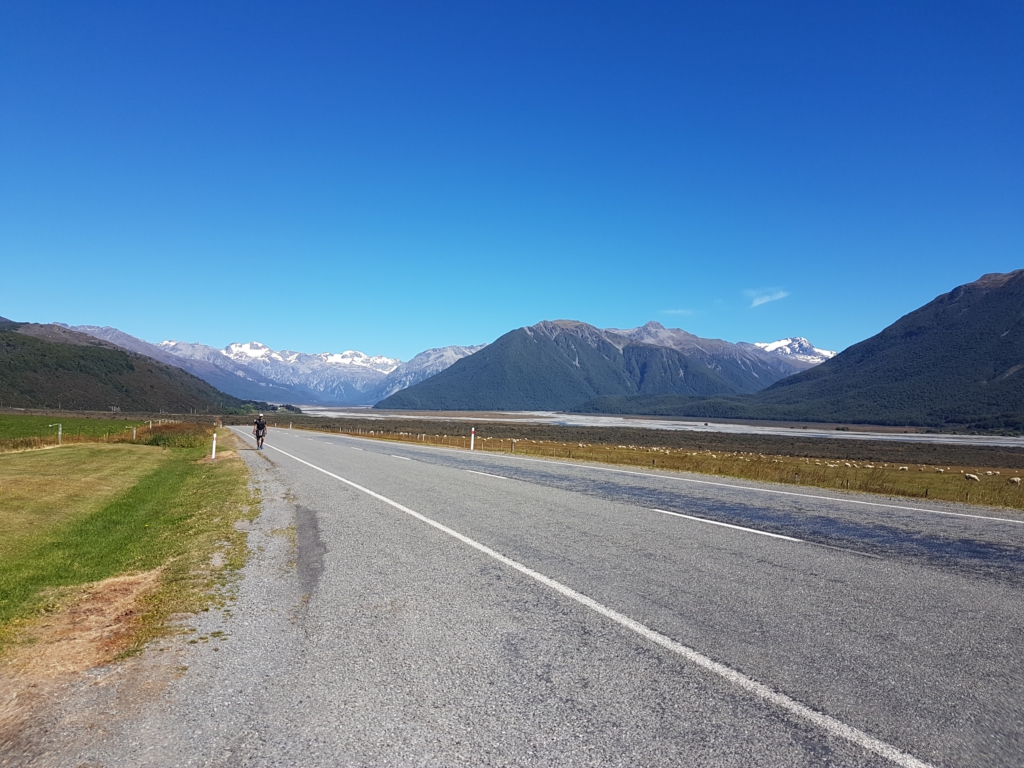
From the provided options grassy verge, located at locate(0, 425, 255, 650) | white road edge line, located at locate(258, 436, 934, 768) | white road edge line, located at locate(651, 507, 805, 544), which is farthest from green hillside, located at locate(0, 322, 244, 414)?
white road edge line, located at locate(258, 436, 934, 768)

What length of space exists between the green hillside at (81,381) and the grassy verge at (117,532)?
111071 millimetres

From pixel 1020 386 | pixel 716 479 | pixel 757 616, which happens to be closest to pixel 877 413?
pixel 1020 386

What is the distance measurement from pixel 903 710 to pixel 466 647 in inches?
121

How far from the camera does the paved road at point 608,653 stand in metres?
3.69

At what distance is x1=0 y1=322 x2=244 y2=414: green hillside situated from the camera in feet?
389

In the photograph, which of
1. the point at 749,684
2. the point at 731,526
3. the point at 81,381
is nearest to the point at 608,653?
the point at 749,684

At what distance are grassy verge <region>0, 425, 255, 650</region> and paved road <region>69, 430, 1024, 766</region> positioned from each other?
1.97 ft

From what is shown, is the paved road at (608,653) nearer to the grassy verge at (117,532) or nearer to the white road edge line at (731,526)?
the white road edge line at (731,526)

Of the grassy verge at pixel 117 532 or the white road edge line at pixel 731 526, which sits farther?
the white road edge line at pixel 731 526

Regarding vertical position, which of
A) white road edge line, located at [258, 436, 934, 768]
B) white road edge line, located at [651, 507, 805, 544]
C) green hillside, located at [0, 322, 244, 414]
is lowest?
white road edge line, located at [258, 436, 934, 768]

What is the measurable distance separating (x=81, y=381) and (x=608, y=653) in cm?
15783

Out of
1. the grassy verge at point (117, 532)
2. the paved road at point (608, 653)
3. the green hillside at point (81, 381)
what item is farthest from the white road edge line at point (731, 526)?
the green hillside at point (81, 381)

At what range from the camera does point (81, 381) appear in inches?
5281

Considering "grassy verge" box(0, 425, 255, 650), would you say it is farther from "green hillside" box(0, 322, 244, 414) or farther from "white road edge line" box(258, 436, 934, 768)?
"green hillside" box(0, 322, 244, 414)
